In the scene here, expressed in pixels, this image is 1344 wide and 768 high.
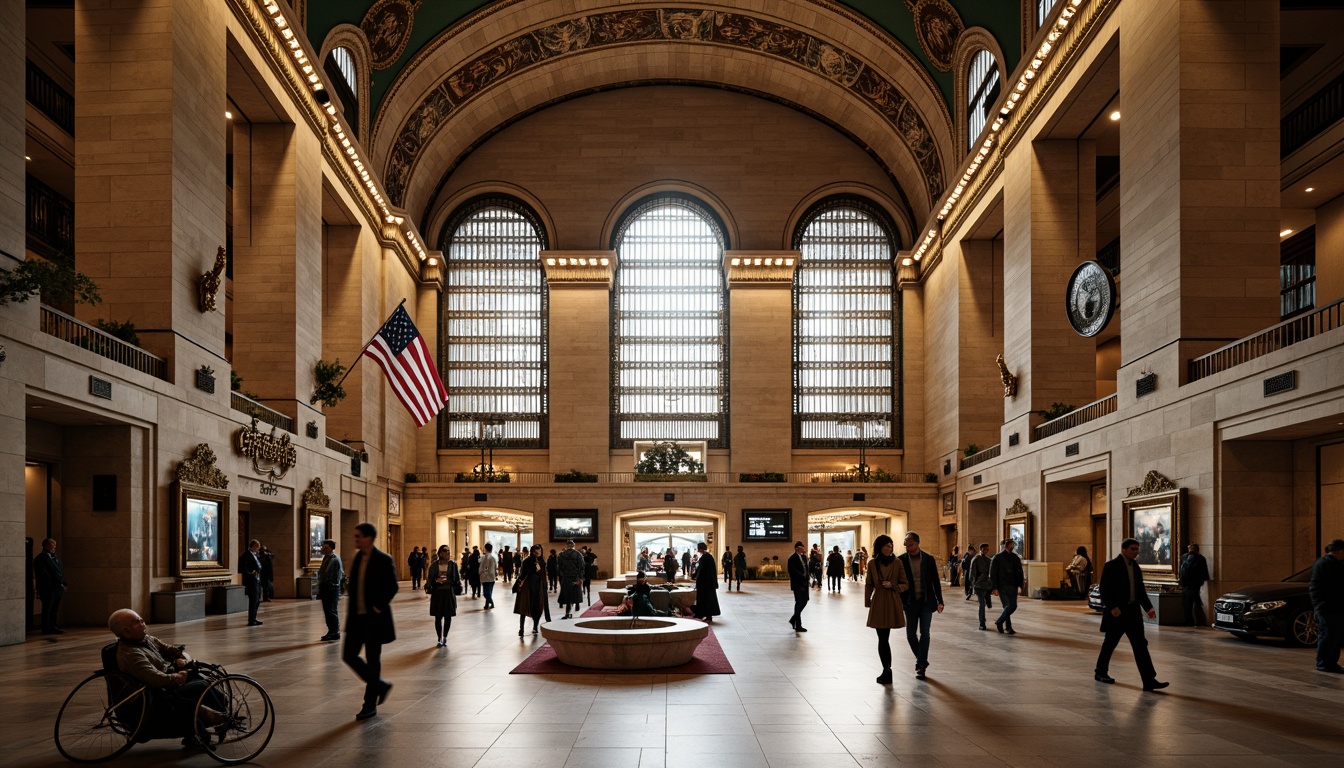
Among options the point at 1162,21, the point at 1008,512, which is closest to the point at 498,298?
the point at 1008,512

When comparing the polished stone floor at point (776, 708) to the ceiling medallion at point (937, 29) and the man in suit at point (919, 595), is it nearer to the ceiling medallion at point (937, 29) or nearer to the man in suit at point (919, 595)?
the man in suit at point (919, 595)

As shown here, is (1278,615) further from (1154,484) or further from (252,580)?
(252,580)

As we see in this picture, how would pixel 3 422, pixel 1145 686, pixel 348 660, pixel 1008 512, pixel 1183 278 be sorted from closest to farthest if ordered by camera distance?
pixel 348 660
pixel 1145 686
pixel 3 422
pixel 1183 278
pixel 1008 512

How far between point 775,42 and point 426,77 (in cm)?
1316

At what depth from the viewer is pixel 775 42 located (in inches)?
1523

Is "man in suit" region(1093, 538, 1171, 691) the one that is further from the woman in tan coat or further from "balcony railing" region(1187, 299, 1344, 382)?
"balcony railing" region(1187, 299, 1344, 382)

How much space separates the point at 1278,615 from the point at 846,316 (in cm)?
3039

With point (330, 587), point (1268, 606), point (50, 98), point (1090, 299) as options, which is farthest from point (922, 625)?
point (50, 98)

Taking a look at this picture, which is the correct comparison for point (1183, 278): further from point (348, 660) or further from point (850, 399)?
point (850, 399)

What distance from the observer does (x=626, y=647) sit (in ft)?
34.8

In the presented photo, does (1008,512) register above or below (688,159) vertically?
below

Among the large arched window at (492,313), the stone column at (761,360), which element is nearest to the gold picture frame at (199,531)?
the large arched window at (492,313)

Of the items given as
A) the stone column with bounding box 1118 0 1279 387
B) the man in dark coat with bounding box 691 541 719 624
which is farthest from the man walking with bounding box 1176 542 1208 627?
the man in dark coat with bounding box 691 541 719 624

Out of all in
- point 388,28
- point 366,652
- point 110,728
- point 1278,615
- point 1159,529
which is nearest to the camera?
point 110,728
